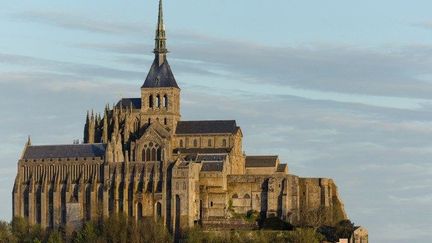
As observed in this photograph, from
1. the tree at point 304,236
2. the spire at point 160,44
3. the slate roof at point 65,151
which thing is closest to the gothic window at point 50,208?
the slate roof at point 65,151

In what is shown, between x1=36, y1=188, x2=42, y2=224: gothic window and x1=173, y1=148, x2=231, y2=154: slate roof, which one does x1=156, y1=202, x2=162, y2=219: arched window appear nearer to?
x1=173, y1=148, x2=231, y2=154: slate roof

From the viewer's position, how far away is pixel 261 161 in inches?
5797

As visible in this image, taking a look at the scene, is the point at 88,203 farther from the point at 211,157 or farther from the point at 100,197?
the point at 211,157

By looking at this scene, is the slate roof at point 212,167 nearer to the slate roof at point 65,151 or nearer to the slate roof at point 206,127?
the slate roof at point 206,127

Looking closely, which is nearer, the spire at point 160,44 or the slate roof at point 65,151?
the slate roof at point 65,151

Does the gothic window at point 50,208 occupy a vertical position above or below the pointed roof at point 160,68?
below

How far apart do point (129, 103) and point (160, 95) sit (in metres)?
3.61

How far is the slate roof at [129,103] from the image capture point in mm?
148875

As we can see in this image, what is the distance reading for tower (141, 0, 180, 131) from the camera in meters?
147

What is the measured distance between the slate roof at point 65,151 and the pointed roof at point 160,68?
26.2ft

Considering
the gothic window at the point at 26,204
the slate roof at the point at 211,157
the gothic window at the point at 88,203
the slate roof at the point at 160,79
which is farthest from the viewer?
the slate roof at the point at 160,79

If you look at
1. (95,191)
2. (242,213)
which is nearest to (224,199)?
(242,213)

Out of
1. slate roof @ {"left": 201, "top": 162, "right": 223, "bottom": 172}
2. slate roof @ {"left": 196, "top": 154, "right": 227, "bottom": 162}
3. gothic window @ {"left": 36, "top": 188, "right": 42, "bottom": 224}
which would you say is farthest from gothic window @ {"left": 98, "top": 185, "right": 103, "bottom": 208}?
slate roof @ {"left": 201, "top": 162, "right": 223, "bottom": 172}

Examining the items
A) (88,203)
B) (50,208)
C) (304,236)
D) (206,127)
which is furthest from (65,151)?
(304,236)
